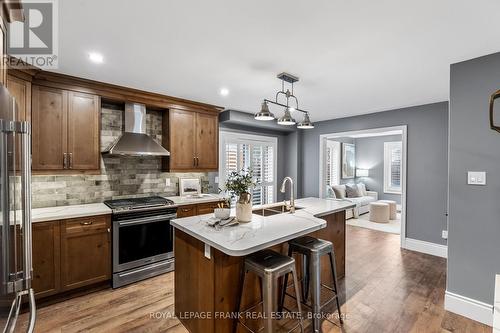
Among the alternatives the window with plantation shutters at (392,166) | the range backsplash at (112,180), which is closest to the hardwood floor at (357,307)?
the range backsplash at (112,180)

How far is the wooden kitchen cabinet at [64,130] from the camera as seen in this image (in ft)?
8.57

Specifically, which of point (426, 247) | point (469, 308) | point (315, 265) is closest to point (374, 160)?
point (426, 247)

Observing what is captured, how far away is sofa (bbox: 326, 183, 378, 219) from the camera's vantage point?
20.2 ft

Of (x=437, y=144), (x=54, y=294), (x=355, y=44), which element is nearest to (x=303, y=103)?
(x=355, y=44)

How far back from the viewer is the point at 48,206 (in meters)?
2.88

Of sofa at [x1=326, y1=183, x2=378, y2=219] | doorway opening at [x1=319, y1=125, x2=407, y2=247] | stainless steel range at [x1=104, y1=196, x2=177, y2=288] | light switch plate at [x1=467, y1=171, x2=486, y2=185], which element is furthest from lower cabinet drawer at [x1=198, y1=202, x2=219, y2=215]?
sofa at [x1=326, y1=183, x2=378, y2=219]

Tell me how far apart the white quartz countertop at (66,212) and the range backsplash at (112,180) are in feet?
0.62

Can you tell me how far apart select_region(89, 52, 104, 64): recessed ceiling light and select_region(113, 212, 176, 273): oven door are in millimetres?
1704

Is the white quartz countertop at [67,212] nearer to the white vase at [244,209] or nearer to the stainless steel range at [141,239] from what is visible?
the stainless steel range at [141,239]

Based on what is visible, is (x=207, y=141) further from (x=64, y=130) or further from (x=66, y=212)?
(x=66, y=212)

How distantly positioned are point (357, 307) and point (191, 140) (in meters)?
3.16

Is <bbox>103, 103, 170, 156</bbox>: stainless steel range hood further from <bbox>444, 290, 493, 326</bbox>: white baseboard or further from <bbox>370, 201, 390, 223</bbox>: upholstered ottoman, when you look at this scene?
<bbox>370, 201, 390, 223</bbox>: upholstered ottoman

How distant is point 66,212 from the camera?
259 cm

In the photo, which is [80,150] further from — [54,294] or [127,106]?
[54,294]
